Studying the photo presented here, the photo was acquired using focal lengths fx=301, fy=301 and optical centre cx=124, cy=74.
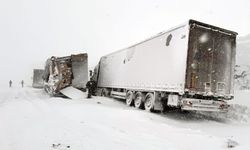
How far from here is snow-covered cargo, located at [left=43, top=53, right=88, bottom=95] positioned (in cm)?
2098

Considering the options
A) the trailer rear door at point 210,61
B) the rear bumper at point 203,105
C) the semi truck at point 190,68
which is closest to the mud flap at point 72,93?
the semi truck at point 190,68

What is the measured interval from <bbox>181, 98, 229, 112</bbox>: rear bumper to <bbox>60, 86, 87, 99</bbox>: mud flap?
10220mm

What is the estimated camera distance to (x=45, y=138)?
22.4 feet

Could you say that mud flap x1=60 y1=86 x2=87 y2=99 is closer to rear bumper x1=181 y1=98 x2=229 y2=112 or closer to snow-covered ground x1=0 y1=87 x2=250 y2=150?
snow-covered ground x1=0 y1=87 x2=250 y2=150

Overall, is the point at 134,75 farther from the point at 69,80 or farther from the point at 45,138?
the point at 45,138

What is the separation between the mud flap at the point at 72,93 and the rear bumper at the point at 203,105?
10220mm

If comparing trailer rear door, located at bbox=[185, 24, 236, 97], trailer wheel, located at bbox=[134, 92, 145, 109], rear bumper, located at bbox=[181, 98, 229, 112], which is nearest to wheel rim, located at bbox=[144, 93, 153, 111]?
trailer wheel, located at bbox=[134, 92, 145, 109]

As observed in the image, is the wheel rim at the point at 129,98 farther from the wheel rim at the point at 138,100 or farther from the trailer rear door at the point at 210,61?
the trailer rear door at the point at 210,61

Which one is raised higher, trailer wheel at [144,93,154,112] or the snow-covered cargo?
the snow-covered cargo

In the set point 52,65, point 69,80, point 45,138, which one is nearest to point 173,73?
point 45,138

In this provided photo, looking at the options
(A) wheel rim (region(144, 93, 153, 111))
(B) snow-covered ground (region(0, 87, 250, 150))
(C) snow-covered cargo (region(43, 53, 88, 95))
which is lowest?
(B) snow-covered ground (region(0, 87, 250, 150))

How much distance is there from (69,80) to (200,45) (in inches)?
464

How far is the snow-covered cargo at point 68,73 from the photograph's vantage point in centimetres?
2098

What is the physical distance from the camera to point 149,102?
14.3m
